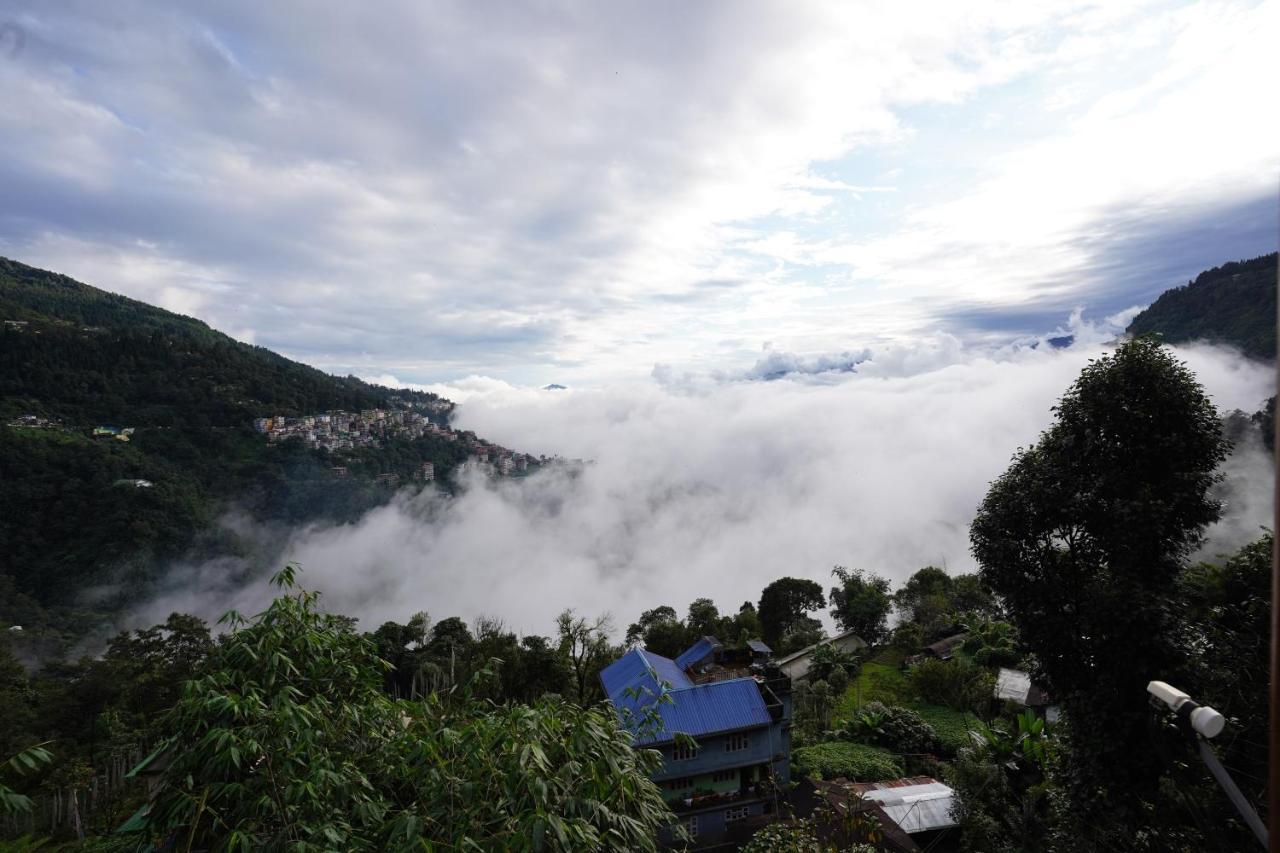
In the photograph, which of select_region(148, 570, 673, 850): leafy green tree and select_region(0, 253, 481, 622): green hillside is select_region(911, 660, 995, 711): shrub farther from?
select_region(0, 253, 481, 622): green hillside

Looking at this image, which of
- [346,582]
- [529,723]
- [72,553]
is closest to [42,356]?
[72,553]

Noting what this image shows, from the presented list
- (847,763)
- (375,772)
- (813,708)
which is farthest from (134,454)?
(375,772)

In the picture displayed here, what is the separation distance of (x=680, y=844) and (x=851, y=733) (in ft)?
30.8

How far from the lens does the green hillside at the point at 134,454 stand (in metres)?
56.8

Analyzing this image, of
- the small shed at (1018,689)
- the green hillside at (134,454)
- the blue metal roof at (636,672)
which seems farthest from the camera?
the green hillside at (134,454)

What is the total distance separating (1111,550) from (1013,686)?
61.6 feet

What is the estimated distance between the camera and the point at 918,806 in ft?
50.4

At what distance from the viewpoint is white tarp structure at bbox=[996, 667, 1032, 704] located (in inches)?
922

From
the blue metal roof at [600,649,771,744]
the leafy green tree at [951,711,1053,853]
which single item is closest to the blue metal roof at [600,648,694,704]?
the blue metal roof at [600,649,771,744]

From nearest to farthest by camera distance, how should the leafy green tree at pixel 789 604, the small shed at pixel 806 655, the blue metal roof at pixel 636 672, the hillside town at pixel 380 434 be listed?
the blue metal roof at pixel 636 672, the small shed at pixel 806 655, the leafy green tree at pixel 789 604, the hillside town at pixel 380 434

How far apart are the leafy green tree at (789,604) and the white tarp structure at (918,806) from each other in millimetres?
25883

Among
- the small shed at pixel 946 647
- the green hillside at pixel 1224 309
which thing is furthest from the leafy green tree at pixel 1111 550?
the green hillside at pixel 1224 309

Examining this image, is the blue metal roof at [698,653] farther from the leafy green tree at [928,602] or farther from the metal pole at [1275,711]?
the metal pole at [1275,711]

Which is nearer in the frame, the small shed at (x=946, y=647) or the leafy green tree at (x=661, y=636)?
the small shed at (x=946, y=647)
